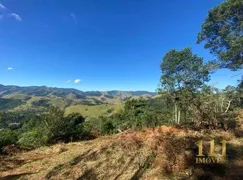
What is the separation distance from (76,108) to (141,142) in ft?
406

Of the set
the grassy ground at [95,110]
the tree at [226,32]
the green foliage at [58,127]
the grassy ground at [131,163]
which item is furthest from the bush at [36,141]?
the grassy ground at [95,110]

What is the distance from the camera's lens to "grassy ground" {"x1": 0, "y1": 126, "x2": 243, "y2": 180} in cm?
429

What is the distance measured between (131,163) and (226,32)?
1224 cm

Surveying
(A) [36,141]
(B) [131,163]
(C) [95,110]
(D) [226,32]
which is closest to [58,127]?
(A) [36,141]

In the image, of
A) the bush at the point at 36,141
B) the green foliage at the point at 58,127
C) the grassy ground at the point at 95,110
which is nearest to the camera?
the bush at the point at 36,141

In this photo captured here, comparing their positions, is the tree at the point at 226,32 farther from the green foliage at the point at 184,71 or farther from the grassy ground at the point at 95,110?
the grassy ground at the point at 95,110

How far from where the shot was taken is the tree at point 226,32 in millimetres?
11328

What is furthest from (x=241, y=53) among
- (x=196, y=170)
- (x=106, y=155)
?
(x=106, y=155)

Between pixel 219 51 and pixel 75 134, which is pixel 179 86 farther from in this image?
pixel 75 134

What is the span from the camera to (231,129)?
7734 millimetres

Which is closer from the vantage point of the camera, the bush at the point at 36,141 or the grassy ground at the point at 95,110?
the bush at the point at 36,141

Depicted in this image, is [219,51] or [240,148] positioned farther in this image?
[219,51]

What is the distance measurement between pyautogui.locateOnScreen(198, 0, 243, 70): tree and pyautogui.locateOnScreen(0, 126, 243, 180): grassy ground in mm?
7509

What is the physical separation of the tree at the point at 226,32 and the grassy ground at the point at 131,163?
296 inches
